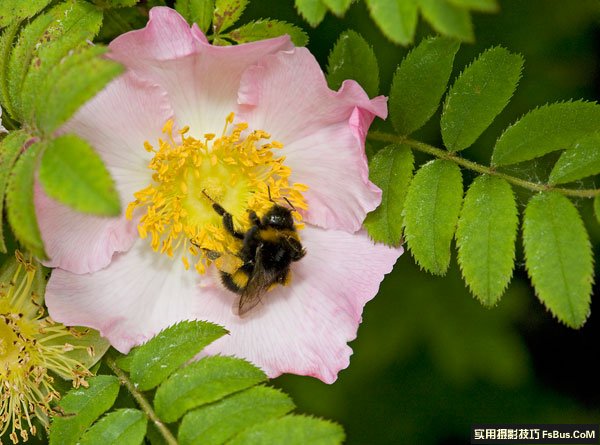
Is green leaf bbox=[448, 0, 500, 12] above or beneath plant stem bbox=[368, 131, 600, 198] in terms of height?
above

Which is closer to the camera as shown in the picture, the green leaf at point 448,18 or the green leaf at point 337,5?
the green leaf at point 448,18

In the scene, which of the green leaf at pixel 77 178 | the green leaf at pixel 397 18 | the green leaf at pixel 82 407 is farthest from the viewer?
the green leaf at pixel 82 407

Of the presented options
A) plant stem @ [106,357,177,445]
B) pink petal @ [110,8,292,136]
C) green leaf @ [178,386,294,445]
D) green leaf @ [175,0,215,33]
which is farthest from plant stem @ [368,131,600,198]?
plant stem @ [106,357,177,445]

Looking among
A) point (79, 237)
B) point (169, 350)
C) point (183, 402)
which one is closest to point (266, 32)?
point (79, 237)

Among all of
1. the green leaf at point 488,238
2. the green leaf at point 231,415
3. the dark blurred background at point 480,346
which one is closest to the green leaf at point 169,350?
the green leaf at point 231,415

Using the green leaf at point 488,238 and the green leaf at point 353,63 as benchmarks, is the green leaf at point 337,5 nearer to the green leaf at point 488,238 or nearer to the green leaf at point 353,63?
the green leaf at point 353,63

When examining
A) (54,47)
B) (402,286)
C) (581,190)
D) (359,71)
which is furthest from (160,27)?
(402,286)

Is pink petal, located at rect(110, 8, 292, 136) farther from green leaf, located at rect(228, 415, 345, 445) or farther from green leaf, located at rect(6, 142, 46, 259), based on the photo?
green leaf, located at rect(228, 415, 345, 445)
